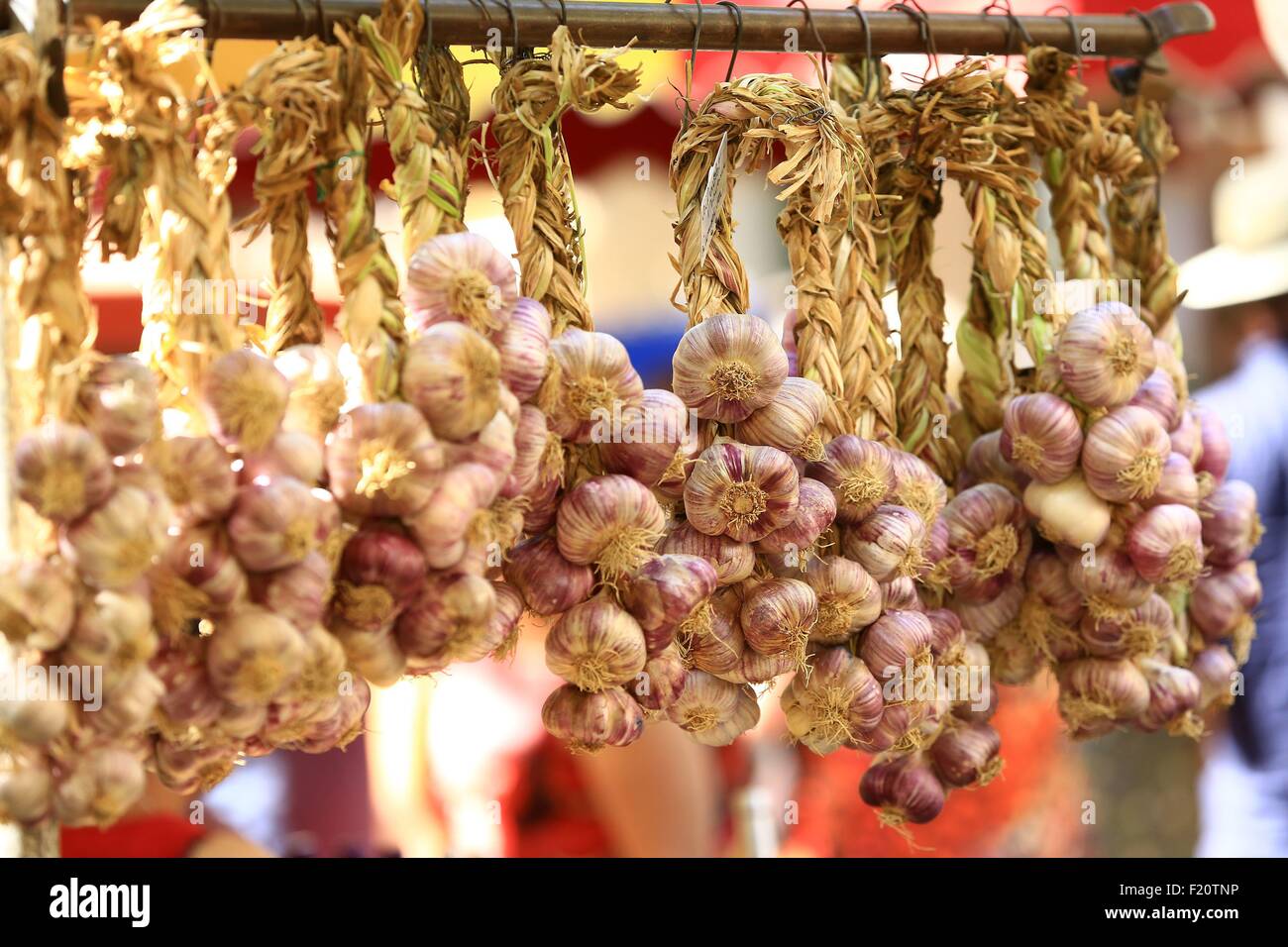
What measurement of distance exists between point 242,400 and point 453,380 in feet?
0.50

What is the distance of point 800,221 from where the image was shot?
4.39ft

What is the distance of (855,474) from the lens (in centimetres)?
127

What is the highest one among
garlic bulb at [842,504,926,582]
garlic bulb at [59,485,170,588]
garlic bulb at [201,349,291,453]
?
garlic bulb at [201,349,291,453]

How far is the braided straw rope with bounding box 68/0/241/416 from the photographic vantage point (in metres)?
1.06

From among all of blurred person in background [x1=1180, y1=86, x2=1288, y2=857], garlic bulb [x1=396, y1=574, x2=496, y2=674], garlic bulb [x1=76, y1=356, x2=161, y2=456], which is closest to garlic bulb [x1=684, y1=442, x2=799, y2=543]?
garlic bulb [x1=396, y1=574, x2=496, y2=674]

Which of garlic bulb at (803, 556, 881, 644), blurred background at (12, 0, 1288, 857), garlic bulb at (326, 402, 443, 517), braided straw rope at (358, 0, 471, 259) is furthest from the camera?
blurred background at (12, 0, 1288, 857)

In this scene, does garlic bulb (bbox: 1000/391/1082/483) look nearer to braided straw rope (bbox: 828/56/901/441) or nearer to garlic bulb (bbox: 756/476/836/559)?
braided straw rope (bbox: 828/56/901/441)

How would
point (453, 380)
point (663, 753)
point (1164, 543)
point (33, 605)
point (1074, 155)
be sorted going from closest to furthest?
point (33, 605), point (453, 380), point (1164, 543), point (1074, 155), point (663, 753)

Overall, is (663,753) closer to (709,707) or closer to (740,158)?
(709,707)

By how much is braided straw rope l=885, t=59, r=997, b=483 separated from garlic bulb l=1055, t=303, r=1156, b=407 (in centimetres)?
14

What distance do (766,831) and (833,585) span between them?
115 centimetres

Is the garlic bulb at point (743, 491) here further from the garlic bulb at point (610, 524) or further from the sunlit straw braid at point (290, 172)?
the sunlit straw braid at point (290, 172)

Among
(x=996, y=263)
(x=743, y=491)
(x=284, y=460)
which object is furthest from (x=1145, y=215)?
(x=284, y=460)

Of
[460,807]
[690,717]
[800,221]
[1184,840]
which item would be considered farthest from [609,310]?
[1184,840]
